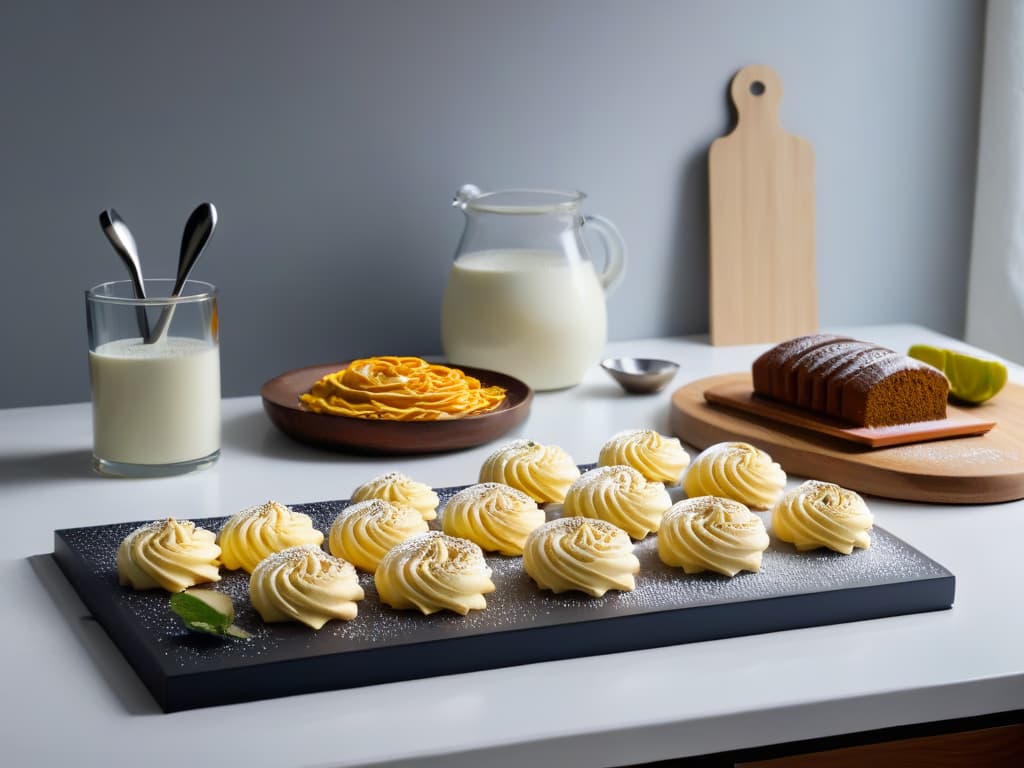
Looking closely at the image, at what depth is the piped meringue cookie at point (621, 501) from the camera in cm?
110

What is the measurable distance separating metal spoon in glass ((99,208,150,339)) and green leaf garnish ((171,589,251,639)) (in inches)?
18.6

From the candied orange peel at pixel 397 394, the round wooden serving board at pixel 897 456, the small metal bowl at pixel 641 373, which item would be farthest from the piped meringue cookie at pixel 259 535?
the small metal bowl at pixel 641 373

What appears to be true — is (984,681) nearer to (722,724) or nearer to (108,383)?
(722,724)

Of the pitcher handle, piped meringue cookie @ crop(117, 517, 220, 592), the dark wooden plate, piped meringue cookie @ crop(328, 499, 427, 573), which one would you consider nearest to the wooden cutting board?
the pitcher handle

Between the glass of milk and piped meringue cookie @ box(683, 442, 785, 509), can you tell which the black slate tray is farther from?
the glass of milk

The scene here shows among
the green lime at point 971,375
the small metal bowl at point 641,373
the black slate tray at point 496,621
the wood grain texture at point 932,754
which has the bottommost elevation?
the wood grain texture at point 932,754

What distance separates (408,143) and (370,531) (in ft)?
2.97

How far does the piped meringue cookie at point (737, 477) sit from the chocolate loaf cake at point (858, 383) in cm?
21

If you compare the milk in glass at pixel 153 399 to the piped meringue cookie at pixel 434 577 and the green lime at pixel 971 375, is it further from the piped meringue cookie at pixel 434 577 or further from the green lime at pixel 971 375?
the green lime at pixel 971 375

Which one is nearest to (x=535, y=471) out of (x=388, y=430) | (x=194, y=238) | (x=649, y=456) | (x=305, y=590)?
(x=649, y=456)

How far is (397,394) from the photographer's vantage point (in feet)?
4.66

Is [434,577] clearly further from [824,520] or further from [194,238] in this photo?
[194,238]

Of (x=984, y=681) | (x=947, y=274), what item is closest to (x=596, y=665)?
(x=984, y=681)

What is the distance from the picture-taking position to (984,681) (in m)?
0.88
